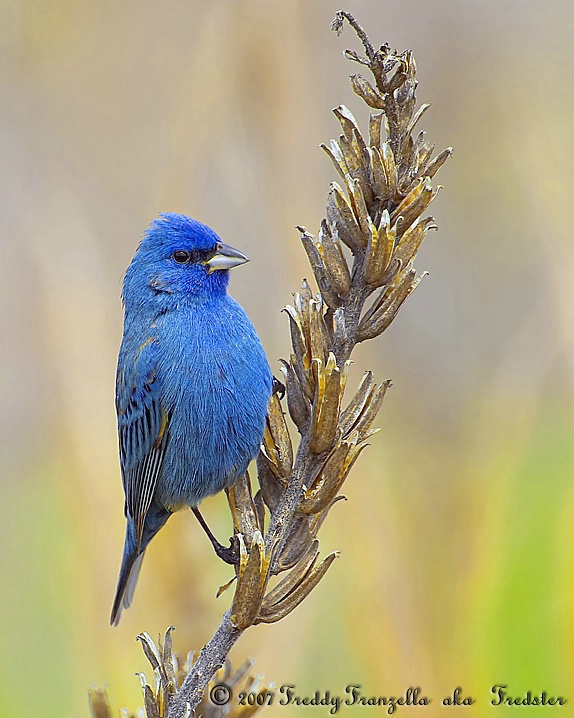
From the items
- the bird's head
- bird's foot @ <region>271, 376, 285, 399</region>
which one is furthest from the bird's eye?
bird's foot @ <region>271, 376, 285, 399</region>

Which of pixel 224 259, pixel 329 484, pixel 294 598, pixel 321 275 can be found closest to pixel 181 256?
pixel 224 259

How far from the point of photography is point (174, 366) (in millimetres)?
2502

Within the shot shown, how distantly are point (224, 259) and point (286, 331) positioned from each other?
0.31 m

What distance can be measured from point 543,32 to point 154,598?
7.04 feet

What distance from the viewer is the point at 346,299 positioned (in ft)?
5.16

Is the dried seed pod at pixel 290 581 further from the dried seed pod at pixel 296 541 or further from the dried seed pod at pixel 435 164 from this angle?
the dried seed pod at pixel 435 164

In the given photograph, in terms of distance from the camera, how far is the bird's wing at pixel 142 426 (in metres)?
2.53

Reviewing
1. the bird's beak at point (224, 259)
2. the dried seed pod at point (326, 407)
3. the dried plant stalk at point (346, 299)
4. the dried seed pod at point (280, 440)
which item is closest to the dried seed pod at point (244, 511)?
the dried plant stalk at point (346, 299)

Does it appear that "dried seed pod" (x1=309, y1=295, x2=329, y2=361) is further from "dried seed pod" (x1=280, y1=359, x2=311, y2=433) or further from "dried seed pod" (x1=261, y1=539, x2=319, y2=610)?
"dried seed pod" (x1=261, y1=539, x2=319, y2=610)

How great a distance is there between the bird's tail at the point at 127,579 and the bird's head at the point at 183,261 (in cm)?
67

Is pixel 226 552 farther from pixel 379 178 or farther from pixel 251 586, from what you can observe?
pixel 379 178

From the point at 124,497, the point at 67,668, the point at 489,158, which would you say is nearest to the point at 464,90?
the point at 489,158

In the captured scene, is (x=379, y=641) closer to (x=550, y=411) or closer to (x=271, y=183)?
(x=550, y=411)

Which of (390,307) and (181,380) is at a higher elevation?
(181,380)
